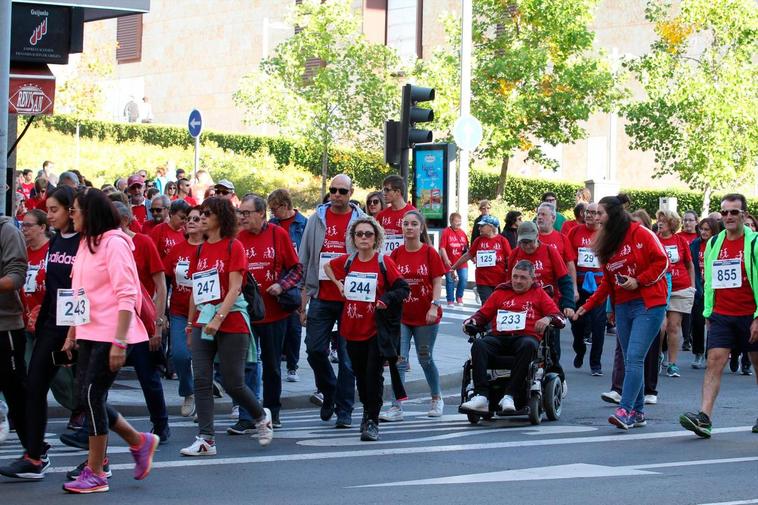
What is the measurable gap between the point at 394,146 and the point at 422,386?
2714 millimetres

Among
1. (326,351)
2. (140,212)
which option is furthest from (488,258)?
(326,351)

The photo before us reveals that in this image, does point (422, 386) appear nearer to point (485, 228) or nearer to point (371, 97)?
point (485, 228)

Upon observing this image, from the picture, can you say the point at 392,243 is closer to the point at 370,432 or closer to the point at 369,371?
the point at 369,371

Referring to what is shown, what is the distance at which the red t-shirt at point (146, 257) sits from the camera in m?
10.7

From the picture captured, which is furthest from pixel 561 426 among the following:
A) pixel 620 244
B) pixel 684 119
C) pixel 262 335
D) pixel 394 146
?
pixel 684 119

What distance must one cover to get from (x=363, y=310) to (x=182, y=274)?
176cm

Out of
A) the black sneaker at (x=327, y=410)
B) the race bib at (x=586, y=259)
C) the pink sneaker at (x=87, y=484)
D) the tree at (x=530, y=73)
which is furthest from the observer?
the tree at (x=530, y=73)

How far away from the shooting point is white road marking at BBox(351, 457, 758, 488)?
891 cm

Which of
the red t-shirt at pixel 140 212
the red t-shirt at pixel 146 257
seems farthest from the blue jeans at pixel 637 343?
the red t-shirt at pixel 140 212

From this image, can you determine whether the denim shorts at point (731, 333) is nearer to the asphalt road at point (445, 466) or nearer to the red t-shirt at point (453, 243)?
the asphalt road at point (445, 466)

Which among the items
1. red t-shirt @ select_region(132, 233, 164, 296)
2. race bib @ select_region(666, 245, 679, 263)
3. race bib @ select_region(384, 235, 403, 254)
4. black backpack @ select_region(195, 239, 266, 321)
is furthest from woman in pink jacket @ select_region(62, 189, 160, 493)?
race bib @ select_region(666, 245, 679, 263)

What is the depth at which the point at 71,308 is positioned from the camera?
8.48 m

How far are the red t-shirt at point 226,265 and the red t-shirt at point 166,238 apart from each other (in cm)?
343

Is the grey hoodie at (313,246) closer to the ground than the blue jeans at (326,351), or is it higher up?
higher up
